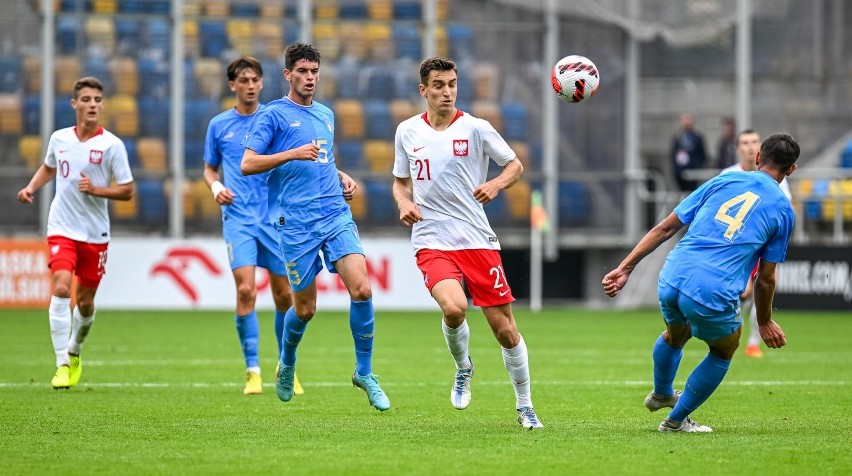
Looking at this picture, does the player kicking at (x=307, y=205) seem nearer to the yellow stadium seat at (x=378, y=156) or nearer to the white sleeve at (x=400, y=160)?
the white sleeve at (x=400, y=160)

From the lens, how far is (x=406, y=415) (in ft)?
32.8

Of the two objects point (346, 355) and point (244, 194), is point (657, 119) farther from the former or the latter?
point (244, 194)

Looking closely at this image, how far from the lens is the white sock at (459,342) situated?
375 inches

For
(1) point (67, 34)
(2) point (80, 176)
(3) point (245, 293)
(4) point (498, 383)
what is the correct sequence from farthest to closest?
(1) point (67, 34), (4) point (498, 383), (2) point (80, 176), (3) point (245, 293)

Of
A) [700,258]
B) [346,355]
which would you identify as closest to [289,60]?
[700,258]

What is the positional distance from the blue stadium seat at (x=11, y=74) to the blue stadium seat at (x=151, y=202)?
2.86 m

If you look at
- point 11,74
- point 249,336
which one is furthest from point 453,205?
point 11,74

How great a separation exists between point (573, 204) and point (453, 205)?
18.2 metres

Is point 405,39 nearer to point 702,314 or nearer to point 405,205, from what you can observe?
point 405,205

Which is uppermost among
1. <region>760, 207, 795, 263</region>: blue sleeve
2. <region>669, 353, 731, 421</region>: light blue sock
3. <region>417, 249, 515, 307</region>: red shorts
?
<region>760, 207, 795, 263</region>: blue sleeve

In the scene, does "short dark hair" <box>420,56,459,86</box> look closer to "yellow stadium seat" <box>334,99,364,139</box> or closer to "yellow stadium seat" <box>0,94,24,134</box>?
"yellow stadium seat" <box>334,99,364,139</box>

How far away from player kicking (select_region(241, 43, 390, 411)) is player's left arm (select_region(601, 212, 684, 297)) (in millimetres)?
2052

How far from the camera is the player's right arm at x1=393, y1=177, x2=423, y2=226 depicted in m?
9.23

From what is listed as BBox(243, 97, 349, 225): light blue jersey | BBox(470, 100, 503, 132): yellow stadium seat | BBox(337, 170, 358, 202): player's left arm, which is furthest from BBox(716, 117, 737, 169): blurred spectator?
BBox(243, 97, 349, 225): light blue jersey
